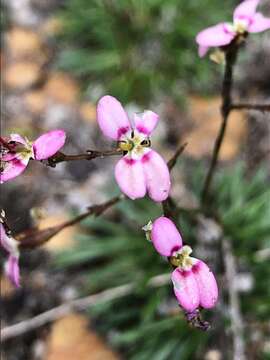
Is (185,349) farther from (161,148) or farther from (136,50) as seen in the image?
(136,50)

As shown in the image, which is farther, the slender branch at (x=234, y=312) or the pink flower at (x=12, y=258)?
the slender branch at (x=234, y=312)

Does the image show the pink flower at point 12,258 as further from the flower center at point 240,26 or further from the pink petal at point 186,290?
the flower center at point 240,26

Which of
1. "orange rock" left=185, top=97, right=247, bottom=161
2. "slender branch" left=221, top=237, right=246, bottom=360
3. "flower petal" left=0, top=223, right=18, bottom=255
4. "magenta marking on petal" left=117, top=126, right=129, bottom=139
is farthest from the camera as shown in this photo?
"orange rock" left=185, top=97, right=247, bottom=161

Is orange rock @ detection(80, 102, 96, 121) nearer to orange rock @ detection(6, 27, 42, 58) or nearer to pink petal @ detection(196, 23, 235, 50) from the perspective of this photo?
orange rock @ detection(6, 27, 42, 58)

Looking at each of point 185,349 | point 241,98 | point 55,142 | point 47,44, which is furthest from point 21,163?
point 47,44

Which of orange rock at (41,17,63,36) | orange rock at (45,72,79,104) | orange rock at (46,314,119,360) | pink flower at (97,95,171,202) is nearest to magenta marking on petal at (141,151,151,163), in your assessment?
pink flower at (97,95,171,202)

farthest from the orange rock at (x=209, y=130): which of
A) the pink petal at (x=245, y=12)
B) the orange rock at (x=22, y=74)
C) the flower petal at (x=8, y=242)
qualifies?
the flower petal at (x=8, y=242)
